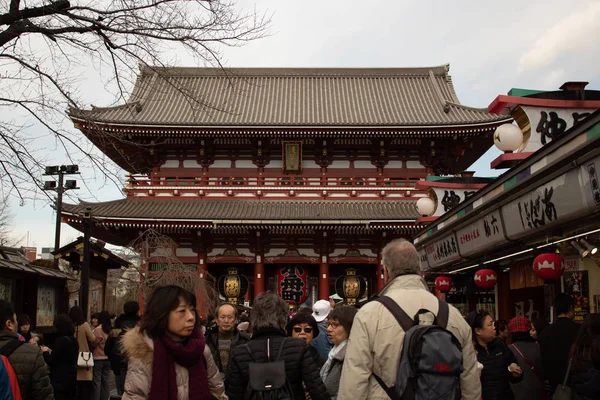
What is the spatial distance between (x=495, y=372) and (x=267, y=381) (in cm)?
293

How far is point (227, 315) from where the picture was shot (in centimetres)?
621

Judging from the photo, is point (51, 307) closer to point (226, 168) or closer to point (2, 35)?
point (2, 35)

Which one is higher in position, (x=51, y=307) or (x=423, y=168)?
(x=423, y=168)

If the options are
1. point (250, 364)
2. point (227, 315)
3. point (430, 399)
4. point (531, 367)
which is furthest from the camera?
point (531, 367)

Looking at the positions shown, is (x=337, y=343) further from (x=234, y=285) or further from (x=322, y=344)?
(x=234, y=285)

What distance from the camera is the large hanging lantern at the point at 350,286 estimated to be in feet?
73.5

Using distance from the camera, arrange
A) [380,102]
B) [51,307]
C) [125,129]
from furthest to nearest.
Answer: [380,102], [125,129], [51,307]

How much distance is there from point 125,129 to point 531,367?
18.0 m

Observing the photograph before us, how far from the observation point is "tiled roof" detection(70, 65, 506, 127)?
23.0m

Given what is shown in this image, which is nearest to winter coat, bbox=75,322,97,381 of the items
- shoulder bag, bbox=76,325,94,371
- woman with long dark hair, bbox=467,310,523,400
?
shoulder bag, bbox=76,325,94,371

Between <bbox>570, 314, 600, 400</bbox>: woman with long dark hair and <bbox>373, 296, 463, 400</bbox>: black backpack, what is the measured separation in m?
0.98

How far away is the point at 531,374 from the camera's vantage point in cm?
668

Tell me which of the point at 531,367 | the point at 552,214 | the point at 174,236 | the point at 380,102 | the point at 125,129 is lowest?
the point at 531,367

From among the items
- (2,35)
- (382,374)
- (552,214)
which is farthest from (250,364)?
(2,35)
